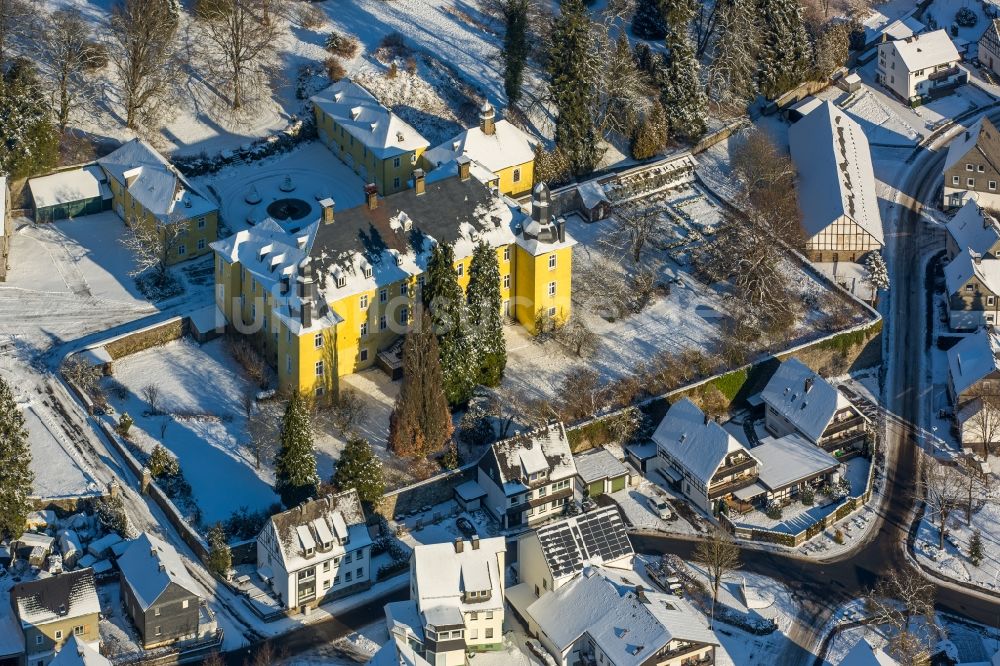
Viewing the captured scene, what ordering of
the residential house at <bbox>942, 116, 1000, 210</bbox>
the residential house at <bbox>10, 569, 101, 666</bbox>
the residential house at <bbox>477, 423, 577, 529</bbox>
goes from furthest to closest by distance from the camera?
the residential house at <bbox>942, 116, 1000, 210</bbox> < the residential house at <bbox>477, 423, 577, 529</bbox> < the residential house at <bbox>10, 569, 101, 666</bbox>

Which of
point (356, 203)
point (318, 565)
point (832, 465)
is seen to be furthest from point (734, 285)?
point (318, 565)

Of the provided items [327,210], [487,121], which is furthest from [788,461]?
[487,121]

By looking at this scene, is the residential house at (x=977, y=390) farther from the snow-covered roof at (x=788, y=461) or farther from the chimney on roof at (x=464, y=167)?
the chimney on roof at (x=464, y=167)

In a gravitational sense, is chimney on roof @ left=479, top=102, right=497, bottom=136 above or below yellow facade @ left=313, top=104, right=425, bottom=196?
above

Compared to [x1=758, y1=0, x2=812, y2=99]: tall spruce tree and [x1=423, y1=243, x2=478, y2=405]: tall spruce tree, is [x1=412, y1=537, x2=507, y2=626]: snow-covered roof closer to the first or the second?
[x1=423, y1=243, x2=478, y2=405]: tall spruce tree

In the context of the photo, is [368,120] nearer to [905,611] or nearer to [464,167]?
[464,167]

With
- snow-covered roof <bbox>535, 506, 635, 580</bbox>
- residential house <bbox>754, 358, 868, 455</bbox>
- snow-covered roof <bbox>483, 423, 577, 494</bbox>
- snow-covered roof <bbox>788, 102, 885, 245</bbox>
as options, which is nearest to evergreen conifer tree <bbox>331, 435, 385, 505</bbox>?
snow-covered roof <bbox>483, 423, 577, 494</bbox>

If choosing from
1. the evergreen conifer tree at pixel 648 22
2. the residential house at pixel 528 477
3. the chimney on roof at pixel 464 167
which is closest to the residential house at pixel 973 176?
the evergreen conifer tree at pixel 648 22
